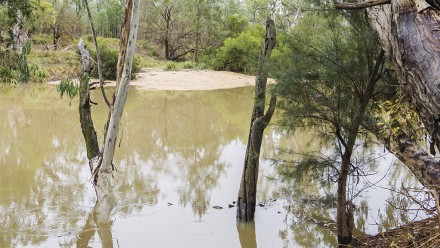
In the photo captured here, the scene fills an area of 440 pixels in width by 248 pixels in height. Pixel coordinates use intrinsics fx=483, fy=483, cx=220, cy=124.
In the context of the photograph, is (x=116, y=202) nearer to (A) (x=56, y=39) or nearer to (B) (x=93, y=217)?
(B) (x=93, y=217)

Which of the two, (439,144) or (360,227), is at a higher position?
(439,144)

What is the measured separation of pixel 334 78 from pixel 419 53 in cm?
329

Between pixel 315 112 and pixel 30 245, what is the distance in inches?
150

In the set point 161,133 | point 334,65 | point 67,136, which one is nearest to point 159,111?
point 161,133

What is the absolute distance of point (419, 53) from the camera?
79.3 inches

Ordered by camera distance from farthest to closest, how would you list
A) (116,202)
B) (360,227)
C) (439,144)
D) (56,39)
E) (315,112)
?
(56,39) < (116,202) < (360,227) < (315,112) < (439,144)

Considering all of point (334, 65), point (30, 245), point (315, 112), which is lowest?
point (30, 245)

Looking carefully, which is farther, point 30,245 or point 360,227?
point 360,227

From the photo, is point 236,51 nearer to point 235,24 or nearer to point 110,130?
point 235,24

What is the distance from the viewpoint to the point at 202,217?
23.2ft

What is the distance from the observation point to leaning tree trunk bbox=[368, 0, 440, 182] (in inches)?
76.9

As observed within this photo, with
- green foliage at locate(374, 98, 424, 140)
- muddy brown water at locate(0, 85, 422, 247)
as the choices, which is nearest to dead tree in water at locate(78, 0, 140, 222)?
muddy brown water at locate(0, 85, 422, 247)

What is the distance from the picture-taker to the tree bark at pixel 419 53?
76.9 inches

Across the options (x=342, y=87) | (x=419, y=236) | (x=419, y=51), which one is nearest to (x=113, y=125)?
(x=342, y=87)
